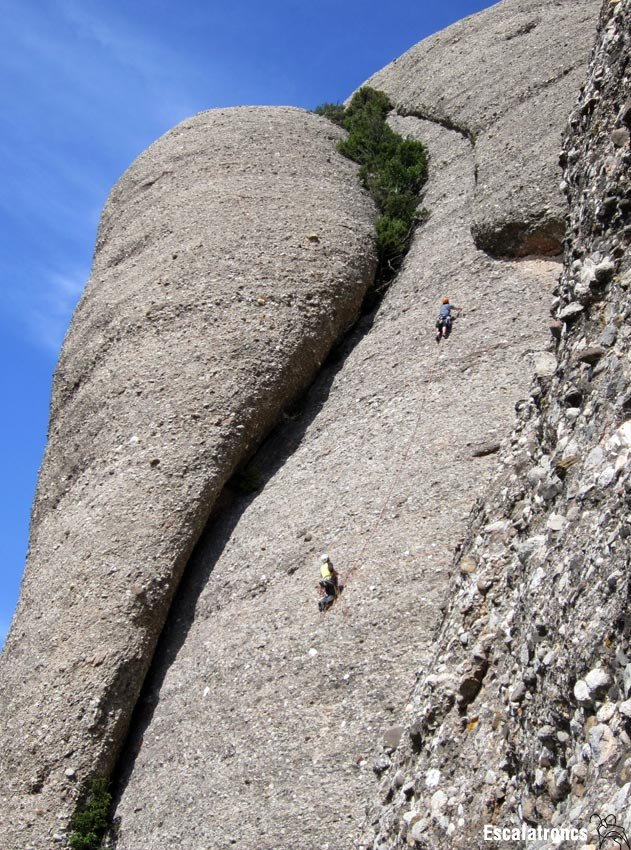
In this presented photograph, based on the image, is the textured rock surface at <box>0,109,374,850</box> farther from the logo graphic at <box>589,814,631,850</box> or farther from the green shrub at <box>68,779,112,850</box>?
the logo graphic at <box>589,814,631,850</box>

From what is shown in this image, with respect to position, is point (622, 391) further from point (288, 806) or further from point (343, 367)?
point (343, 367)

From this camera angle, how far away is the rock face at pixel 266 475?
32.2 feet

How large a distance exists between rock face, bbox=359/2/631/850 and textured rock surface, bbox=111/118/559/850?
1.55 meters

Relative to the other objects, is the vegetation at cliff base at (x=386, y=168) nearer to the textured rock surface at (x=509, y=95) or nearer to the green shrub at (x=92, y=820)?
the textured rock surface at (x=509, y=95)

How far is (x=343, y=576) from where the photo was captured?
10844 mm

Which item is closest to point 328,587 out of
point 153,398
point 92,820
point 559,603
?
point 92,820

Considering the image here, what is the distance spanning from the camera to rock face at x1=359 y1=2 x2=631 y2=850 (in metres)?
4.27

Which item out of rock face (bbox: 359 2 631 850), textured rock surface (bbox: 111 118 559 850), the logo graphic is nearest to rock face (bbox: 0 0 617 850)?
textured rock surface (bbox: 111 118 559 850)

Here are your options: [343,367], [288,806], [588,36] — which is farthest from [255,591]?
[588,36]

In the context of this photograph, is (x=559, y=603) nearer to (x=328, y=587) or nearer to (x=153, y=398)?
(x=328, y=587)

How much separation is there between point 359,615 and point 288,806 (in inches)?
81.7

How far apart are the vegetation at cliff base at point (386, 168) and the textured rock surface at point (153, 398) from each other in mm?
371

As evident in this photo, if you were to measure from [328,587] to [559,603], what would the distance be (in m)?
6.03

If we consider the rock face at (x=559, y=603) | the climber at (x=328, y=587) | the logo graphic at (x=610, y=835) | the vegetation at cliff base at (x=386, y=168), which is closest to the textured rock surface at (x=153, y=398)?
the vegetation at cliff base at (x=386, y=168)
